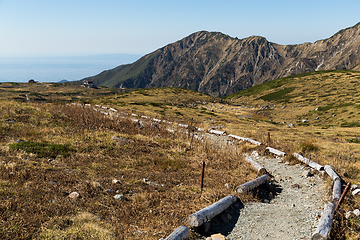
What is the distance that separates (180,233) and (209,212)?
1718 millimetres

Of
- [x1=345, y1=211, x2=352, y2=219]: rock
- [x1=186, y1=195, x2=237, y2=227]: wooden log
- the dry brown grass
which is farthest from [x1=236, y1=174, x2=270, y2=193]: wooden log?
[x1=345, y1=211, x2=352, y2=219]: rock

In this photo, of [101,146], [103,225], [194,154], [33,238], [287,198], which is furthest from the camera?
[194,154]

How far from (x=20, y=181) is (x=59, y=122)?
40.9ft

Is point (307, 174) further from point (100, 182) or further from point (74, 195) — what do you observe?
point (74, 195)

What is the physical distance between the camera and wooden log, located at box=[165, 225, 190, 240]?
645 cm

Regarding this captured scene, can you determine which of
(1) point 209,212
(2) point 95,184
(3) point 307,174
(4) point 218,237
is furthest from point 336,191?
(2) point 95,184

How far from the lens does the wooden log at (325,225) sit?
6980 millimetres

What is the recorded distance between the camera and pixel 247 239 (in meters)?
7.42

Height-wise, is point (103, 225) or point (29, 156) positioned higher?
point (29, 156)

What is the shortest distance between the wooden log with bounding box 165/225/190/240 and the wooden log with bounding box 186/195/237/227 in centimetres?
53

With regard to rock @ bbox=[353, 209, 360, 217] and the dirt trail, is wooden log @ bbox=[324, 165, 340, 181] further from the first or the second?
rock @ bbox=[353, 209, 360, 217]

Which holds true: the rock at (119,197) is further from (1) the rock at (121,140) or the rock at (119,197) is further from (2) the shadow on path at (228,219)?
(1) the rock at (121,140)

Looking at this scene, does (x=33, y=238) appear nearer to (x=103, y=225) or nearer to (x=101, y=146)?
(x=103, y=225)

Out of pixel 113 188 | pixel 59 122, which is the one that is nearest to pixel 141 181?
pixel 113 188
